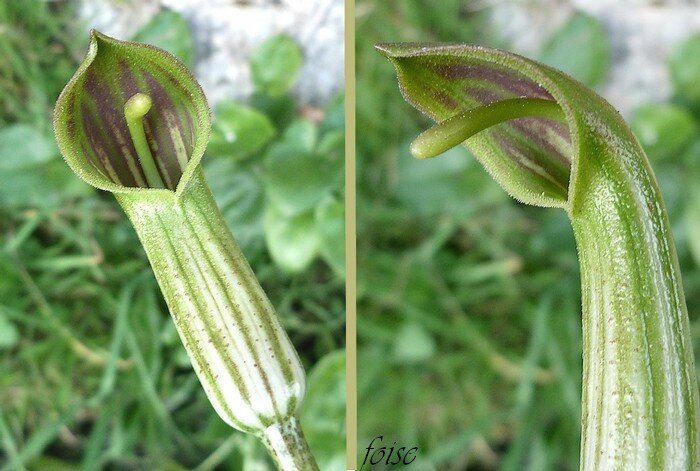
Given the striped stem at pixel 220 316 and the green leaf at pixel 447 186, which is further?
A: the green leaf at pixel 447 186

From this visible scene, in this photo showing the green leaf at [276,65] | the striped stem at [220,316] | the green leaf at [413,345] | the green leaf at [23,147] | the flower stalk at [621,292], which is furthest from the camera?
the green leaf at [413,345]

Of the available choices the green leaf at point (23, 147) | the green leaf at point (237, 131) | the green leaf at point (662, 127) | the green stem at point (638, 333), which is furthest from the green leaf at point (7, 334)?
the green leaf at point (662, 127)

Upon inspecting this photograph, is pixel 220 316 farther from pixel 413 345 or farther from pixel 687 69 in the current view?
pixel 687 69

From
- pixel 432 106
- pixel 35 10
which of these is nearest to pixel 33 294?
pixel 35 10

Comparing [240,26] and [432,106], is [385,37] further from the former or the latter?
[432,106]

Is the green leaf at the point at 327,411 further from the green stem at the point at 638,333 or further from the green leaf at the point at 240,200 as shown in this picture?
the green stem at the point at 638,333

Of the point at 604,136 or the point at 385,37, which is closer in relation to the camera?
the point at 604,136
